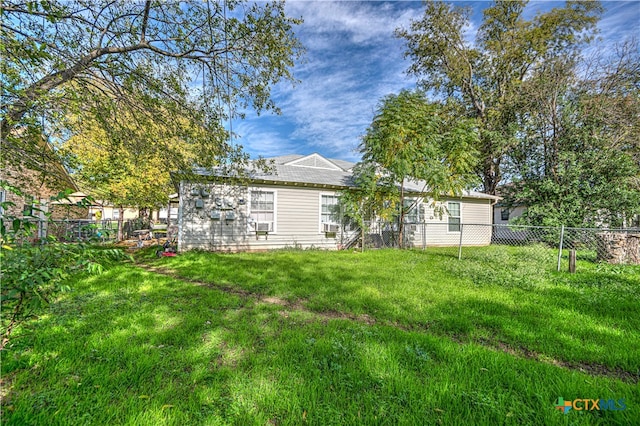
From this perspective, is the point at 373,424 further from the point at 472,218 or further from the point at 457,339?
the point at 472,218

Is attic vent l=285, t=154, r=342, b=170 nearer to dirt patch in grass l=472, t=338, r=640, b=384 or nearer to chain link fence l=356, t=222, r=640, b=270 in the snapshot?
chain link fence l=356, t=222, r=640, b=270

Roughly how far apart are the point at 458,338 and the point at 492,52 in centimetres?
1872

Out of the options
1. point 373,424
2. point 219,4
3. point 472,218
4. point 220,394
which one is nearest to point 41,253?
point 220,394

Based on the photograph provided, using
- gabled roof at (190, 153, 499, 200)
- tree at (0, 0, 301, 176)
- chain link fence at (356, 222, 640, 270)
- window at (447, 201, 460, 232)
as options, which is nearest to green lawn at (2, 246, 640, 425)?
tree at (0, 0, 301, 176)

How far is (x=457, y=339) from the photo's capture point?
293cm

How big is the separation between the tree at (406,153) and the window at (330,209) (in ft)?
2.74

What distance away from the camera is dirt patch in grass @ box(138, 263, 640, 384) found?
232cm

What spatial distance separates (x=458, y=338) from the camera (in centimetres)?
A: 295

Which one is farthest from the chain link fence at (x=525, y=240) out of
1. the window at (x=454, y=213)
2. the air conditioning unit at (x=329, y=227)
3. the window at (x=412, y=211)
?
the air conditioning unit at (x=329, y=227)

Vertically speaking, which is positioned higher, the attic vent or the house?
the attic vent

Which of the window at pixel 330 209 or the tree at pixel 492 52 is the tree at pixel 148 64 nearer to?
the window at pixel 330 209

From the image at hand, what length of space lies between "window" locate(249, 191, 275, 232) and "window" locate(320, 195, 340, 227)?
2.10m

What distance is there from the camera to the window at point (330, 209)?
10.6m

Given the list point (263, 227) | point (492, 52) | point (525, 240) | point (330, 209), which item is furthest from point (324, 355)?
point (492, 52)
